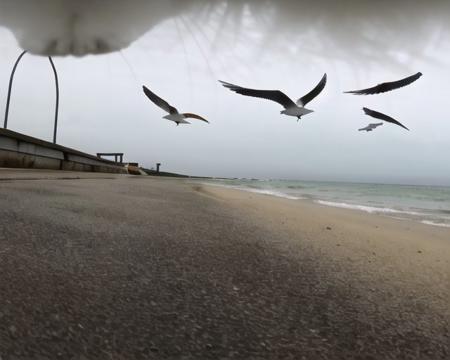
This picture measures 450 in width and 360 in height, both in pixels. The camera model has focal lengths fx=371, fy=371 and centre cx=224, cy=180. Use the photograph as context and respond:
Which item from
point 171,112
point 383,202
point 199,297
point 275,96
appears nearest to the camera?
point 199,297

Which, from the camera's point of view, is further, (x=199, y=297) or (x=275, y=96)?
A: (x=275, y=96)

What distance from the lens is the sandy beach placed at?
89 centimetres

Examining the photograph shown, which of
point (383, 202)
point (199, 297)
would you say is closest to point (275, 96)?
point (199, 297)

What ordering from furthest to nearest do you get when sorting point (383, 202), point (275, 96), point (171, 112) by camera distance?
point (383, 202) < point (171, 112) < point (275, 96)

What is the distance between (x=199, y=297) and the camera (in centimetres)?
120

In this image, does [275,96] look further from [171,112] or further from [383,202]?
[383,202]

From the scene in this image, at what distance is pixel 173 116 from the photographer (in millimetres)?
5199

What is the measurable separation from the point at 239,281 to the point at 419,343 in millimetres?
609

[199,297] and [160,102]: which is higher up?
[160,102]

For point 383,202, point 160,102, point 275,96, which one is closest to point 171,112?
point 160,102

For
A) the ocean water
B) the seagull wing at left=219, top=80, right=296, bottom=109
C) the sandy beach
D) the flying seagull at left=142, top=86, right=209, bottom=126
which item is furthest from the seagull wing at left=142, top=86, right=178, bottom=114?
the ocean water

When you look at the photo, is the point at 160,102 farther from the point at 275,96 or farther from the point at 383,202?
the point at 383,202

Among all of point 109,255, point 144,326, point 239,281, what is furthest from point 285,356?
point 109,255

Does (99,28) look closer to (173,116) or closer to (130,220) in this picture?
(130,220)
